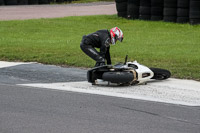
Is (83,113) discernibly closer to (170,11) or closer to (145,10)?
(170,11)

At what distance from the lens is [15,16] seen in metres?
25.5

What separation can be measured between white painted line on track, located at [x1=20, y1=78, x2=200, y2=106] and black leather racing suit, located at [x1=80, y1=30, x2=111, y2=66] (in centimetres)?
60

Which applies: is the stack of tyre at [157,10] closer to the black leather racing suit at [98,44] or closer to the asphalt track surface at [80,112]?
the black leather racing suit at [98,44]

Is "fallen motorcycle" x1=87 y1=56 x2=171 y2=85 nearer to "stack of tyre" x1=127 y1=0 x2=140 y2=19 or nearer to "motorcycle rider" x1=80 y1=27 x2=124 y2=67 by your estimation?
"motorcycle rider" x1=80 y1=27 x2=124 y2=67

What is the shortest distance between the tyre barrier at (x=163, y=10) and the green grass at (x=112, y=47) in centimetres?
34

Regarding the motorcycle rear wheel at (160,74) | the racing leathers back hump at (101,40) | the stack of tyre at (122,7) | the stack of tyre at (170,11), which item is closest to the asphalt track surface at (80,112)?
the motorcycle rear wheel at (160,74)

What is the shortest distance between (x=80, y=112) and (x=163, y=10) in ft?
47.0

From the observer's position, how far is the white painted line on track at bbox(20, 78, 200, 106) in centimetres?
869

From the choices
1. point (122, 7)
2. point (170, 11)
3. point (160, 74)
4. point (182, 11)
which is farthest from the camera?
point (122, 7)

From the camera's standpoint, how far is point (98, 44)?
10367mm

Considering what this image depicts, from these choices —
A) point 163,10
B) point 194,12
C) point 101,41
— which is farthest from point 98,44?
point 163,10

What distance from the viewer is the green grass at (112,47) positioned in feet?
41.9

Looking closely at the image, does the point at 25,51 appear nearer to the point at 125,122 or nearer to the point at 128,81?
the point at 128,81

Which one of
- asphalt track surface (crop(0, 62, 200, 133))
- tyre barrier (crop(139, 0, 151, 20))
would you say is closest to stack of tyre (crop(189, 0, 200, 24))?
tyre barrier (crop(139, 0, 151, 20))
